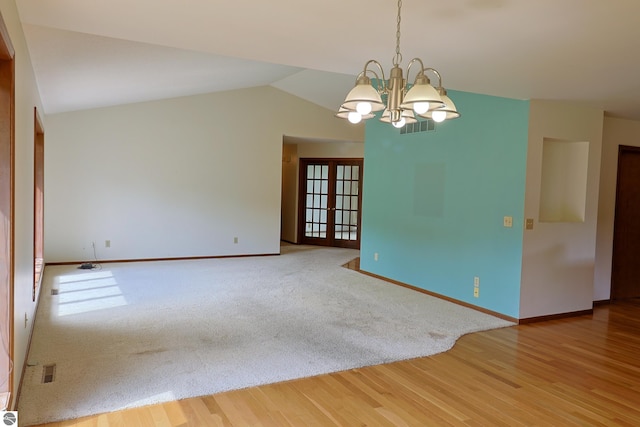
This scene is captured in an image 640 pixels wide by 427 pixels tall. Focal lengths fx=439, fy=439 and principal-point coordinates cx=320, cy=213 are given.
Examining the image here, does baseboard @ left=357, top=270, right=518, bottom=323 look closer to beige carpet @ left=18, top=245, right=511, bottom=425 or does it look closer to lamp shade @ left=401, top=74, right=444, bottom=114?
beige carpet @ left=18, top=245, right=511, bottom=425

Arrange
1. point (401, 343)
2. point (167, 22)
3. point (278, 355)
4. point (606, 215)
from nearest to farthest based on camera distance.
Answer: point (167, 22) < point (278, 355) < point (401, 343) < point (606, 215)

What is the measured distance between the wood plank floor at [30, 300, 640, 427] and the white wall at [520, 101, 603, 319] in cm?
89

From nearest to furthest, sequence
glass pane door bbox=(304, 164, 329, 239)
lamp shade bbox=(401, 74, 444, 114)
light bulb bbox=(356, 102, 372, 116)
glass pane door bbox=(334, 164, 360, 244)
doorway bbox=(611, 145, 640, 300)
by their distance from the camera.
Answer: lamp shade bbox=(401, 74, 444, 114)
light bulb bbox=(356, 102, 372, 116)
doorway bbox=(611, 145, 640, 300)
glass pane door bbox=(334, 164, 360, 244)
glass pane door bbox=(304, 164, 329, 239)

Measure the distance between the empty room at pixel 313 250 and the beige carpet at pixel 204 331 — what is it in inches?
1.2

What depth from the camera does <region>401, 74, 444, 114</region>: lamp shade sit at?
1997 millimetres

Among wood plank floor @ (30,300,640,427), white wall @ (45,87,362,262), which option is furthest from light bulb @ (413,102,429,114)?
white wall @ (45,87,362,262)

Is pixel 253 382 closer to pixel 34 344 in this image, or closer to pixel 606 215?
pixel 34 344

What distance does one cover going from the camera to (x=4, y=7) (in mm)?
1988

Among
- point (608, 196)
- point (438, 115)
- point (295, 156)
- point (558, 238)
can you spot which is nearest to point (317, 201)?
point (295, 156)

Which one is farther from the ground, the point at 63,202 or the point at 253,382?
the point at 63,202

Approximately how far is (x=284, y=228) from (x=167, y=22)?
8.48 m

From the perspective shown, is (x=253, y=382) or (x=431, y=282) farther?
(x=431, y=282)

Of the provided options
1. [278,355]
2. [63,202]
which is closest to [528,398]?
[278,355]

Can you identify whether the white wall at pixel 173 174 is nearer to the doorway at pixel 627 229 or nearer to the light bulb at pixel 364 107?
the doorway at pixel 627 229
